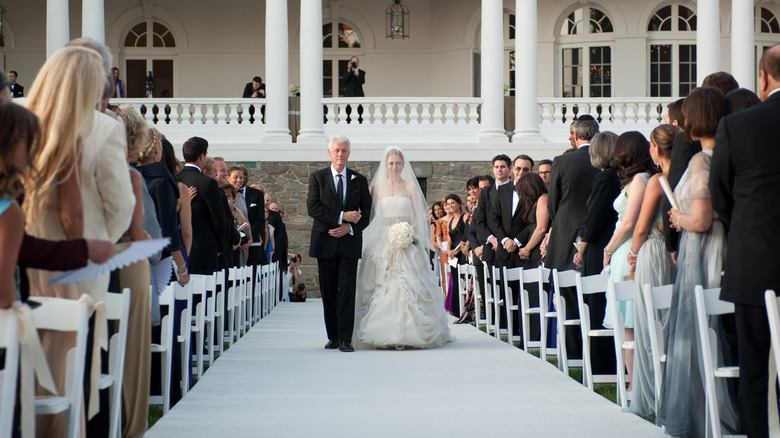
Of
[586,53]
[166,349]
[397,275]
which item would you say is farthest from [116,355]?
[586,53]

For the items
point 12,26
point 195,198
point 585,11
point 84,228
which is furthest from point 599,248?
point 12,26

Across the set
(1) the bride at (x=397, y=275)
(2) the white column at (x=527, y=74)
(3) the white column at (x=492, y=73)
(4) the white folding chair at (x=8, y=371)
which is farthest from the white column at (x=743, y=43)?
(4) the white folding chair at (x=8, y=371)

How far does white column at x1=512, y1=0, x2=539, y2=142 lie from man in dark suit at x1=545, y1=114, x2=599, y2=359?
14.9 metres

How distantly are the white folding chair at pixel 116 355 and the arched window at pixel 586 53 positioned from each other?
23960 mm

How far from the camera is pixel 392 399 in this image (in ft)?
24.8

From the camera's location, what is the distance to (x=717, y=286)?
18.9 ft

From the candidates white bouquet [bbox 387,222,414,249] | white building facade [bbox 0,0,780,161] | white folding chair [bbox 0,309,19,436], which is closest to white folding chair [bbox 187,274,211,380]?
white bouquet [bbox 387,222,414,249]

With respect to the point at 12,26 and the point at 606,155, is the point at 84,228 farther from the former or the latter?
the point at 12,26

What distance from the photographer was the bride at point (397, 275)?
1121cm

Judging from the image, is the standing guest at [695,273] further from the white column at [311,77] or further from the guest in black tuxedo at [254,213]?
the white column at [311,77]

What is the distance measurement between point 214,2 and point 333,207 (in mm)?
18692

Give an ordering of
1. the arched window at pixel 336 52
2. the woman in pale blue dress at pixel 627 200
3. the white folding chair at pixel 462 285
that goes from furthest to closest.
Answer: the arched window at pixel 336 52 < the white folding chair at pixel 462 285 < the woman in pale blue dress at pixel 627 200

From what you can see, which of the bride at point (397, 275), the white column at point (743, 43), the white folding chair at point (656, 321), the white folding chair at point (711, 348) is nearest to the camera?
the white folding chair at point (711, 348)

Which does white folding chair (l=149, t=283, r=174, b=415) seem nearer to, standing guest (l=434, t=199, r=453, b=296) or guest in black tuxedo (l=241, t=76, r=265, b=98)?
standing guest (l=434, t=199, r=453, b=296)
